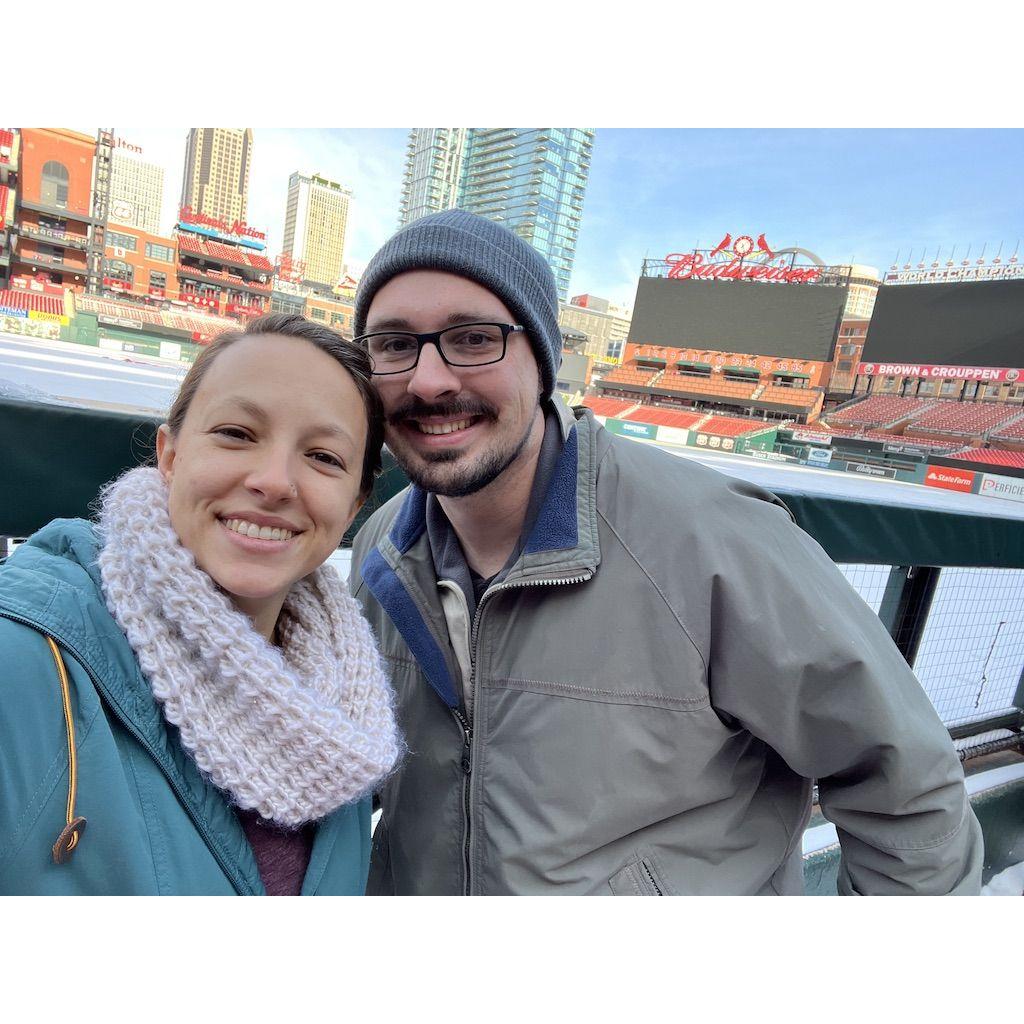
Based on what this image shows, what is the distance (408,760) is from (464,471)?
550mm

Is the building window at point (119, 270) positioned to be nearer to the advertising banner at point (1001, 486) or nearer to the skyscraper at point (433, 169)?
the skyscraper at point (433, 169)

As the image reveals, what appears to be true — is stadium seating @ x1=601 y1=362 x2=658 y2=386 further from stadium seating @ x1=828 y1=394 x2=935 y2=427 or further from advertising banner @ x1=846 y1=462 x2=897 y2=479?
advertising banner @ x1=846 y1=462 x2=897 y2=479

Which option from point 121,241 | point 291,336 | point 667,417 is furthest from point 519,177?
point 291,336

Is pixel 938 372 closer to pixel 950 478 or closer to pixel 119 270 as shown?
pixel 950 478

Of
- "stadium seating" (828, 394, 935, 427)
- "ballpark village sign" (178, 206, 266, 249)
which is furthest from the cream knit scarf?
"ballpark village sign" (178, 206, 266, 249)

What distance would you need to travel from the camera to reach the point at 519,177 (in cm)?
6525

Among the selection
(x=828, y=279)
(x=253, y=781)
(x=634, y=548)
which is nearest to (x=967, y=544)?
(x=634, y=548)

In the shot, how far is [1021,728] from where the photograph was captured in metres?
2.89

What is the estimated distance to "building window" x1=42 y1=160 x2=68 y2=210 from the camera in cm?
3369

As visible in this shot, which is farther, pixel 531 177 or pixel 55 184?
pixel 531 177

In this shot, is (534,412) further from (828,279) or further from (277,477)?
(828,279)

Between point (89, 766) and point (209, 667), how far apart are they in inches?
6.3

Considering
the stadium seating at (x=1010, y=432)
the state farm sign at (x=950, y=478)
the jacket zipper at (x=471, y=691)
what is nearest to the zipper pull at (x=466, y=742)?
the jacket zipper at (x=471, y=691)
